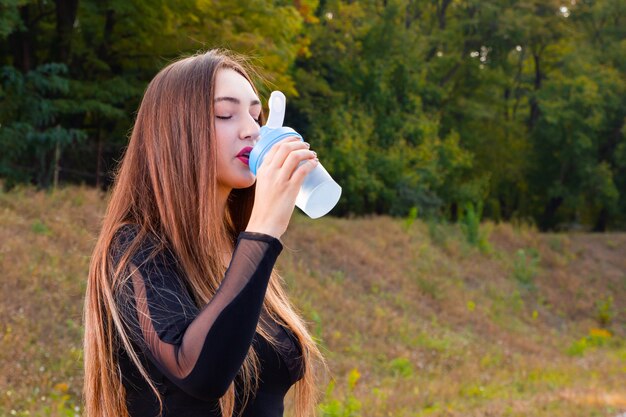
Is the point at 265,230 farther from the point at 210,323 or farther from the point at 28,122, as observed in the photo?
the point at 28,122

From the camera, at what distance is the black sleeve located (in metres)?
1.75

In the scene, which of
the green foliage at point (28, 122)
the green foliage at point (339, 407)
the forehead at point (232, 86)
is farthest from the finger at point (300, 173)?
the green foliage at point (28, 122)

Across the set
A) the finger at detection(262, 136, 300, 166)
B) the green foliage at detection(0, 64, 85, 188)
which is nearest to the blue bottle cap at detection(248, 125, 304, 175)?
the finger at detection(262, 136, 300, 166)

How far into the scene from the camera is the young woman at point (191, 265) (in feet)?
5.87

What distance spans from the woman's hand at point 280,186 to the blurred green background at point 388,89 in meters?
11.8

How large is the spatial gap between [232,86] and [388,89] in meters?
27.0

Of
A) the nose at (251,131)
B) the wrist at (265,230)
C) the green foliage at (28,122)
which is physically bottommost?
the green foliage at (28,122)

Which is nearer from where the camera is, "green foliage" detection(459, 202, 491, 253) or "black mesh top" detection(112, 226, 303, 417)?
"black mesh top" detection(112, 226, 303, 417)

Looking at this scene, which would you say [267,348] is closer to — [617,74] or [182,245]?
[182,245]

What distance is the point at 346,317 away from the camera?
14.8m

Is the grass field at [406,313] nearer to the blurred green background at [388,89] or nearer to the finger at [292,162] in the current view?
the finger at [292,162]

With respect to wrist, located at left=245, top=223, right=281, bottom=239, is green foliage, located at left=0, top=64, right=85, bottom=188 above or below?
below

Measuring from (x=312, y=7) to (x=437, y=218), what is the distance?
8.55 m

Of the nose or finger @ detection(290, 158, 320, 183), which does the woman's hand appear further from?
the nose
